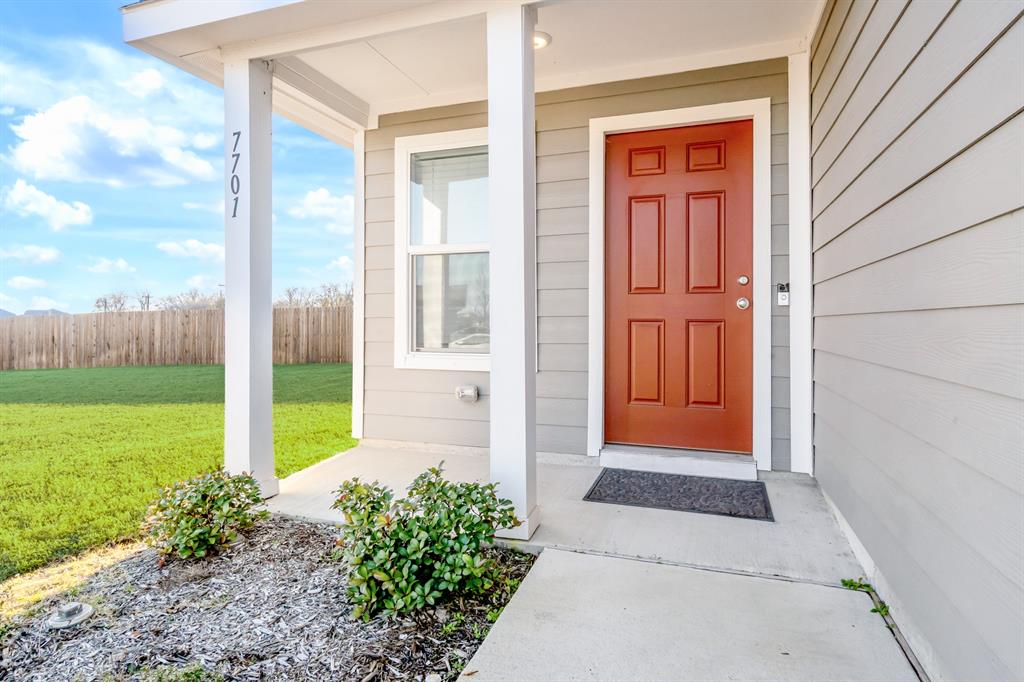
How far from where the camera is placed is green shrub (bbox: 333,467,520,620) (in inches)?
67.6

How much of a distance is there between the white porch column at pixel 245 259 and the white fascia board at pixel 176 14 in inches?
10.5

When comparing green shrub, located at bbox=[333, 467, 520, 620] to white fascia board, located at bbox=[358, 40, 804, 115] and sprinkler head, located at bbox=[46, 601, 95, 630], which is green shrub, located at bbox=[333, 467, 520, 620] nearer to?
sprinkler head, located at bbox=[46, 601, 95, 630]

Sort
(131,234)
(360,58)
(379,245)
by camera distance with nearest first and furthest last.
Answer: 1. (360,58)
2. (379,245)
3. (131,234)

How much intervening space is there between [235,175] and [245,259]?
0.43 metres

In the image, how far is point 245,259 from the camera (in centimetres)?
267

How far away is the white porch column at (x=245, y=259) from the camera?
8.78 ft

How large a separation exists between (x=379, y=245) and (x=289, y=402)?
10.4 ft

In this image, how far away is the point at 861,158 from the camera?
1933 mm

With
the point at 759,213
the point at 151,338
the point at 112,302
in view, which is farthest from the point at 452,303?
Answer: the point at 112,302

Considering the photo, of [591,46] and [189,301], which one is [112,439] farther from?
[591,46]

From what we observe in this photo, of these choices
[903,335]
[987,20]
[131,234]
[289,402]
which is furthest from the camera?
[131,234]

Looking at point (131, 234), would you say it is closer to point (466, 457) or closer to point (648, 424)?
point (466, 457)

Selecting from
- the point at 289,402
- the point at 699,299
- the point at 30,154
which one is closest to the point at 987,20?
the point at 699,299

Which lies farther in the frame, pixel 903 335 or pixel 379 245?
pixel 379 245
